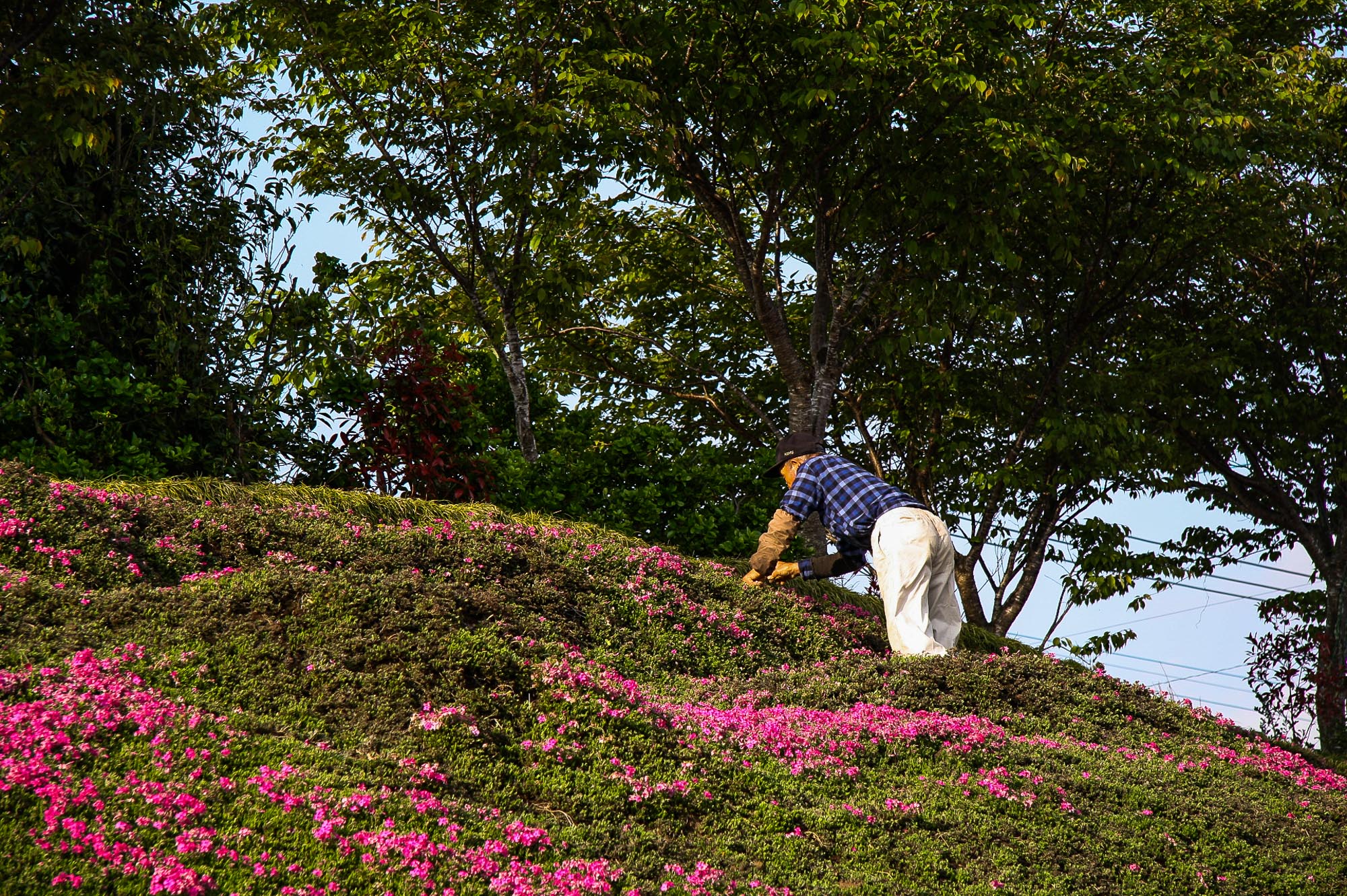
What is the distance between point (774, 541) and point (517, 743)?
3.98m

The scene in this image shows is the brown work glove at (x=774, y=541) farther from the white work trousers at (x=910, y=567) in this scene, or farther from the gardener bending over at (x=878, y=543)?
the white work trousers at (x=910, y=567)

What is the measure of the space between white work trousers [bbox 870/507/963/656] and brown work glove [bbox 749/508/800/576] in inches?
28.8

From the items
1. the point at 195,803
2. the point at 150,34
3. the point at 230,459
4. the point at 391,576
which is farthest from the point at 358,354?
the point at 195,803

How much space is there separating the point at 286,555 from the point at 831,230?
25.9 feet

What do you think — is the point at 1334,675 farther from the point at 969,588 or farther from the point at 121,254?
the point at 121,254

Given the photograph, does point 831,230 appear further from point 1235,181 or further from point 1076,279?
point 1235,181

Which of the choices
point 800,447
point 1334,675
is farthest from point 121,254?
point 1334,675

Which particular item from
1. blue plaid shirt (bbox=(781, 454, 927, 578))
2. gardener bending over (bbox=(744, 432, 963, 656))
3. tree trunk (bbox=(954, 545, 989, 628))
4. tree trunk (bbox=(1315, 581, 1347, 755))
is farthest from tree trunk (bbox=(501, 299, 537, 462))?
tree trunk (bbox=(1315, 581, 1347, 755))

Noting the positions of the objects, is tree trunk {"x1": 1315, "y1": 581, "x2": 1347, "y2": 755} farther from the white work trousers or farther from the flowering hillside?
the white work trousers

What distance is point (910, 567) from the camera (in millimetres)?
8461

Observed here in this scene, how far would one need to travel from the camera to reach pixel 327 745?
5.22 metres

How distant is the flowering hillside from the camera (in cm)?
443

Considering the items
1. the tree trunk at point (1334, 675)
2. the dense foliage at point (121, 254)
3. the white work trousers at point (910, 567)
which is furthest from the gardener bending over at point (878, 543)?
the tree trunk at point (1334, 675)

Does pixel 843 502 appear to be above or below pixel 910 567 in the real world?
above
